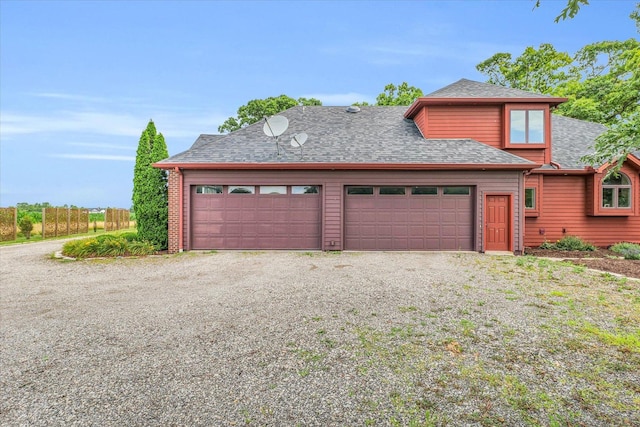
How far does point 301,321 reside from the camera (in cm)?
422

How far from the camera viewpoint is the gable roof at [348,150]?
35.1 ft

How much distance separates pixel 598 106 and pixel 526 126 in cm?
1196

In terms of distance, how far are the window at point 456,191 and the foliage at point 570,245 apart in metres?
3.85

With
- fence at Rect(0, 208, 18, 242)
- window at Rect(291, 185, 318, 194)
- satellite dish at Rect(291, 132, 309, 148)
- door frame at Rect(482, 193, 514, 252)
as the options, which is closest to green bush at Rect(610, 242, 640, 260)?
door frame at Rect(482, 193, 514, 252)

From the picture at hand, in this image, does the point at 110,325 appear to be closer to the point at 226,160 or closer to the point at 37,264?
the point at 37,264

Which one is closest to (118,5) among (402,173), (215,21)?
(215,21)

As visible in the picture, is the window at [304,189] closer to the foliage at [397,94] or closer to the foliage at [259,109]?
the foliage at [397,94]

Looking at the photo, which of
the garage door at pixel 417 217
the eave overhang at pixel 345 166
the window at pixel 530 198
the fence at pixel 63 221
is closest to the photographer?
the eave overhang at pixel 345 166

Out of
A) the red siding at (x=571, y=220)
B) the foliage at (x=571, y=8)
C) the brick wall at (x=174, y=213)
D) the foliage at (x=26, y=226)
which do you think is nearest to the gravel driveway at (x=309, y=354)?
the foliage at (x=571, y=8)

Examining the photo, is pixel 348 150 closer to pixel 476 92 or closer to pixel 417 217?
pixel 417 217

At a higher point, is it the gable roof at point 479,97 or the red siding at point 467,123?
the gable roof at point 479,97

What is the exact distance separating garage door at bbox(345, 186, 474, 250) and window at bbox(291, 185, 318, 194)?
1.15 metres

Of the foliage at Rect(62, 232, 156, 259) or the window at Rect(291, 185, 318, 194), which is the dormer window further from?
the foliage at Rect(62, 232, 156, 259)

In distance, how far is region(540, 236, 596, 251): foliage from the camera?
11.6 meters
